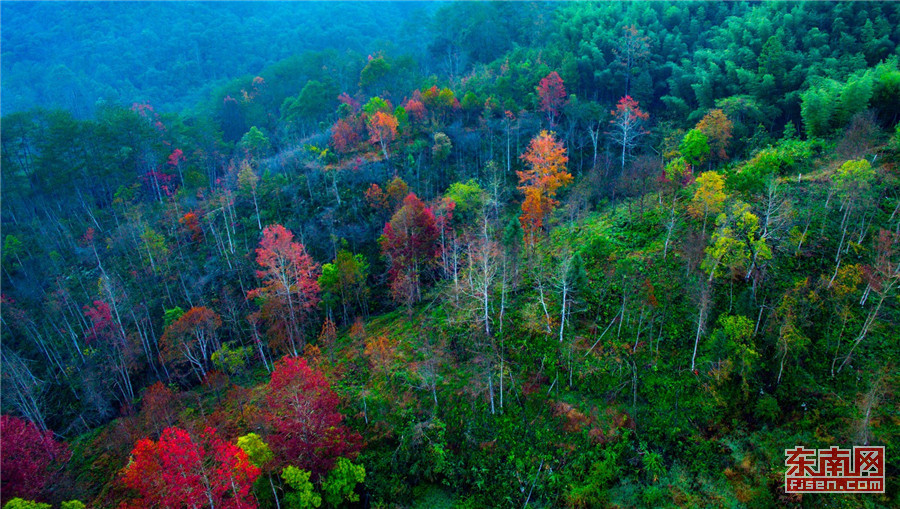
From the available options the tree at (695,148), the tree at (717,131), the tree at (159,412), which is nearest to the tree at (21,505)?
the tree at (159,412)

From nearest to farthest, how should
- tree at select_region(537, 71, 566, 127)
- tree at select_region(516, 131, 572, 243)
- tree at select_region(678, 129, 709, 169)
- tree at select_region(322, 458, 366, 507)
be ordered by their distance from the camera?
tree at select_region(322, 458, 366, 507) < tree at select_region(516, 131, 572, 243) < tree at select_region(678, 129, 709, 169) < tree at select_region(537, 71, 566, 127)

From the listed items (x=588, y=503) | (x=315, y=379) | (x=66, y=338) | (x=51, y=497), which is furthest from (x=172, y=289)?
(x=588, y=503)

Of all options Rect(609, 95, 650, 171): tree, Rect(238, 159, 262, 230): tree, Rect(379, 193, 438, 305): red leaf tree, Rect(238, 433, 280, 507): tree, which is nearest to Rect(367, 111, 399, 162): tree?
Rect(238, 159, 262, 230): tree

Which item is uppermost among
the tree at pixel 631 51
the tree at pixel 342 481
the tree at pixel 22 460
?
the tree at pixel 631 51

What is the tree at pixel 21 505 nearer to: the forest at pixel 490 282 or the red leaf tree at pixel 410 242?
the forest at pixel 490 282

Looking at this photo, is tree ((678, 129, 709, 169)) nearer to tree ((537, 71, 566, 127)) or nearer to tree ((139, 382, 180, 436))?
tree ((537, 71, 566, 127))
